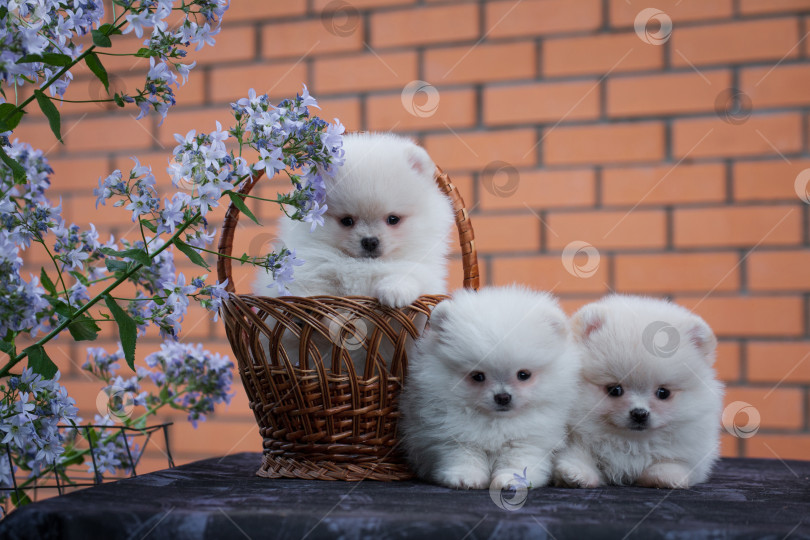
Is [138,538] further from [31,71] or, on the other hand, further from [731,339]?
[731,339]

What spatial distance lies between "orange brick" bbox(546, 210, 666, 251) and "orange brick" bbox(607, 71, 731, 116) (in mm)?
323

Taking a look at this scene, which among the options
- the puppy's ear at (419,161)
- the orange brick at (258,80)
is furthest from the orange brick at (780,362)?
the orange brick at (258,80)

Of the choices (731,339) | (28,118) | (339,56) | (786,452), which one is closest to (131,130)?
(28,118)

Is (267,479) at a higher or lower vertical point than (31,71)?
lower

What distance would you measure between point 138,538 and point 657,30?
2.04 metres

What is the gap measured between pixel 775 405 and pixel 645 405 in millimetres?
1044

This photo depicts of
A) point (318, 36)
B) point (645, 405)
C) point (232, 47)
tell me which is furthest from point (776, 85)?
point (232, 47)

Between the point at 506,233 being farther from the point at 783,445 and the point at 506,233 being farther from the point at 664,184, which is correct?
the point at 783,445

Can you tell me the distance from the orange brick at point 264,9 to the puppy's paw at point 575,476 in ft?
5.97

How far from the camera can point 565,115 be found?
2391mm

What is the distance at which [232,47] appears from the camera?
2641 millimetres

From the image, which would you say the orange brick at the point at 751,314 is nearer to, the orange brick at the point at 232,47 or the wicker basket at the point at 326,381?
the wicker basket at the point at 326,381

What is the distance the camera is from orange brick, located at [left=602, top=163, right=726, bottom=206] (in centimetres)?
229

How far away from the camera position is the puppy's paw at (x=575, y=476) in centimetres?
140
